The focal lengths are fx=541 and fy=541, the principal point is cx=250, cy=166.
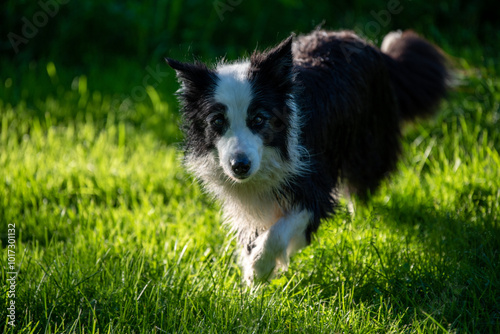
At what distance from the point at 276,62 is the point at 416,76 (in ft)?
5.25

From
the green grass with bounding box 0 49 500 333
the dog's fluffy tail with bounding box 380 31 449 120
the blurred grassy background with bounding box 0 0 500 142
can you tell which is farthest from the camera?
the blurred grassy background with bounding box 0 0 500 142

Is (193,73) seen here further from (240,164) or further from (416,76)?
(416,76)

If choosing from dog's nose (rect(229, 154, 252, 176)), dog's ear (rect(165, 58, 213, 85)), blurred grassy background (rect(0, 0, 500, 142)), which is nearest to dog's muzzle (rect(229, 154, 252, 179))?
Result: dog's nose (rect(229, 154, 252, 176))

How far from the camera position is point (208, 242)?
11.8 feet

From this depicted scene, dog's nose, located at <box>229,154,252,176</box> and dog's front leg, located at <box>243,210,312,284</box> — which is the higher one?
dog's nose, located at <box>229,154,252,176</box>

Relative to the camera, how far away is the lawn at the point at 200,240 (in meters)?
2.67

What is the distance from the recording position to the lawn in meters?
2.67

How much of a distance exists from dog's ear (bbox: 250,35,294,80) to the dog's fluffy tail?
4.31 ft

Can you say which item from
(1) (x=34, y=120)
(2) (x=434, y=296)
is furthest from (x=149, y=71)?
(2) (x=434, y=296)

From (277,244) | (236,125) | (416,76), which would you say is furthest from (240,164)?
(416,76)

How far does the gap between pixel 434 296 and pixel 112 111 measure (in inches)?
161

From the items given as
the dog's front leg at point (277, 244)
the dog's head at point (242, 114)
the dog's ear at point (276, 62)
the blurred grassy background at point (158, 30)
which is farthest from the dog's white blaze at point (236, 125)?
the blurred grassy background at point (158, 30)

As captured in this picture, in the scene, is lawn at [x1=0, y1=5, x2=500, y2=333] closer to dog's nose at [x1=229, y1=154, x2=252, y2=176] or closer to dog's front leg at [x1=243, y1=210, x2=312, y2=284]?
dog's front leg at [x1=243, y1=210, x2=312, y2=284]

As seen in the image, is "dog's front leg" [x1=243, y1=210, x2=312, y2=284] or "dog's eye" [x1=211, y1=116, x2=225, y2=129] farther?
"dog's front leg" [x1=243, y1=210, x2=312, y2=284]
